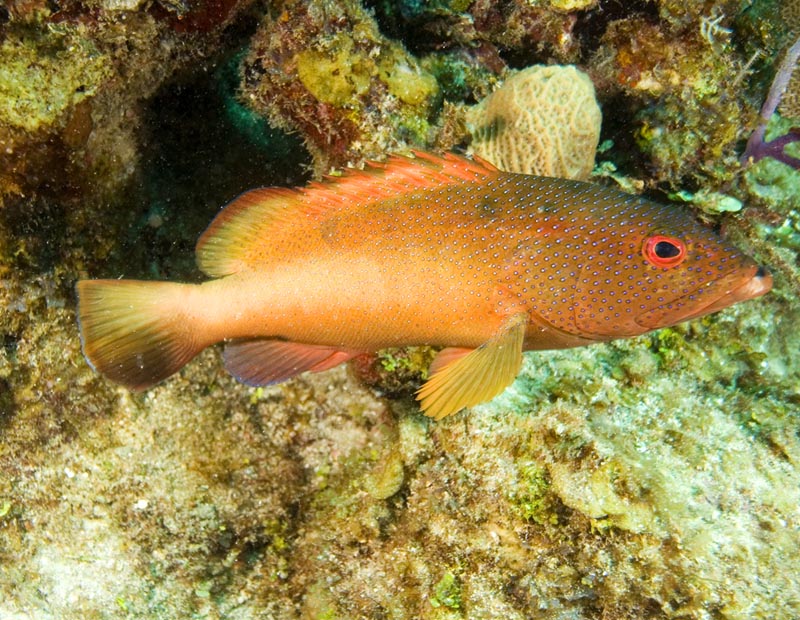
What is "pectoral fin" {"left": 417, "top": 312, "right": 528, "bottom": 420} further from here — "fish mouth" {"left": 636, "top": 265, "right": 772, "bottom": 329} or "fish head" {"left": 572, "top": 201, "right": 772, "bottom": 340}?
"fish mouth" {"left": 636, "top": 265, "right": 772, "bottom": 329}

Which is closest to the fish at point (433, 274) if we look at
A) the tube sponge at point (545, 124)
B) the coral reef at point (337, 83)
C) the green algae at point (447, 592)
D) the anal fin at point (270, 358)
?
the anal fin at point (270, 358)

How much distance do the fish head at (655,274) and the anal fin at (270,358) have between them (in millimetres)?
1524

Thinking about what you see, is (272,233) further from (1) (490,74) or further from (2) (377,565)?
(1) (490,74)

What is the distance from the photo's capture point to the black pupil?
278 cm

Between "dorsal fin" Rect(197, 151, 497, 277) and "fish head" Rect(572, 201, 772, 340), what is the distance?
82 cm

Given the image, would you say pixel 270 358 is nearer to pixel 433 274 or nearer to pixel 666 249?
pixel 433 274

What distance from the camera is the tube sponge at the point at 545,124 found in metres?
3.90

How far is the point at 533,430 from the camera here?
3.34 meters

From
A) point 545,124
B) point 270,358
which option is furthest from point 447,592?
point 545,124

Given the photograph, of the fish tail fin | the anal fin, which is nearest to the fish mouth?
the anal fin

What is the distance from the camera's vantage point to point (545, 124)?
12.8 ft

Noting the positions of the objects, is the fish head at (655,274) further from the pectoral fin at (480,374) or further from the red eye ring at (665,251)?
the pectoral fin at (480,374)

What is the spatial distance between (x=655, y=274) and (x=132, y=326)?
3041mm

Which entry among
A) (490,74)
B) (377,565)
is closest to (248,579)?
(377,565)
